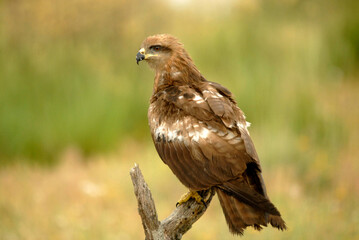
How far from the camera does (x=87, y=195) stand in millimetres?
7289

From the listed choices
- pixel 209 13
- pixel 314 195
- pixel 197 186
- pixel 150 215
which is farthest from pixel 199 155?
pixel 209 13

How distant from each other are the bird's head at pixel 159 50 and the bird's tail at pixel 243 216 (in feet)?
5.27

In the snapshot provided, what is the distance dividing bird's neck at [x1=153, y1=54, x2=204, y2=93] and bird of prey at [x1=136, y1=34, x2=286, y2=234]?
6cm

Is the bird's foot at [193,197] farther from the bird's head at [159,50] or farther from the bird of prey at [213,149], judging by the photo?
the bird's head at [159,50]

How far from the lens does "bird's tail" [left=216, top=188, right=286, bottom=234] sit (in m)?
3.41

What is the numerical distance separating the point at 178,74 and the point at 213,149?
3.59ft

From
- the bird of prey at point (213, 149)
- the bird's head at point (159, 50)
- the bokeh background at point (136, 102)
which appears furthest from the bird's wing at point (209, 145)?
the bokeh background at point (136, 102)

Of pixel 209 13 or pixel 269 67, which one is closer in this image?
pixel 269 67

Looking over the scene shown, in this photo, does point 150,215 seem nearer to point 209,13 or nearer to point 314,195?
point 314,195

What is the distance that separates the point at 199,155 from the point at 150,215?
556 millimetres

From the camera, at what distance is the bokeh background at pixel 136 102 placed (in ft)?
23.0

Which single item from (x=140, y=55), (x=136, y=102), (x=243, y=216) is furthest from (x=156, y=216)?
(x=136, y=102)

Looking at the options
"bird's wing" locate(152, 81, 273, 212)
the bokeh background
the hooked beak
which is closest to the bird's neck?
the hooked beak

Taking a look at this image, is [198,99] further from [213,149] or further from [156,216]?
[156,216]
